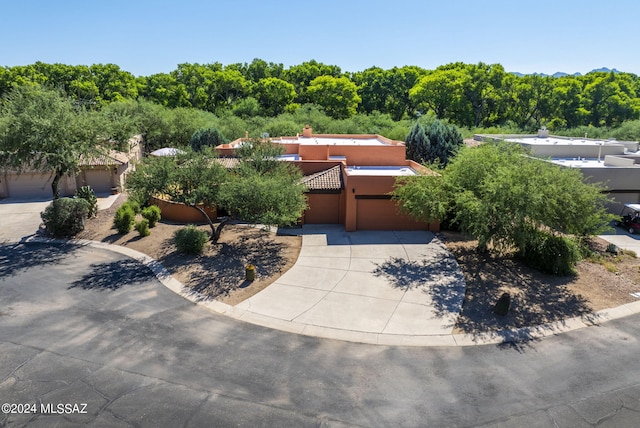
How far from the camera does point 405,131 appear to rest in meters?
43.0

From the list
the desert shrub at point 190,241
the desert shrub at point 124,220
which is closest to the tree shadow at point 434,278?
the desert shrub at point 190,241

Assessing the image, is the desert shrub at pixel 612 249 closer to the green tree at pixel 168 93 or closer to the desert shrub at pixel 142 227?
the desert shrub at pixel 142 227

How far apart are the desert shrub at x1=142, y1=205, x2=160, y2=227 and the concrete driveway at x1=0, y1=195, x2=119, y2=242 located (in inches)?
243

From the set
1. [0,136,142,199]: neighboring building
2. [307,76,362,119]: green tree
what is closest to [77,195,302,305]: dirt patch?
[0,136,142,199]: neighboring building

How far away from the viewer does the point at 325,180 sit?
2472 centimetres

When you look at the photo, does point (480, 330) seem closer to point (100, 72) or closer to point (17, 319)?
point (17, 319)

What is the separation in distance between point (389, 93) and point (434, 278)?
53.7 meters

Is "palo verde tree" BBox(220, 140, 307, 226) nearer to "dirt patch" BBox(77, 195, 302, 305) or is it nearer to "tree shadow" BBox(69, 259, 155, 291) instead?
"dirt patch" BBox(77, 195, 302, 305)

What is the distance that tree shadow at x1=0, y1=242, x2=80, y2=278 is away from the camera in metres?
17.9

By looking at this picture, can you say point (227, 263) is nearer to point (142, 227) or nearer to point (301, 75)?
point (142, 227)

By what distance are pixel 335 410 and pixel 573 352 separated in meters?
7.71

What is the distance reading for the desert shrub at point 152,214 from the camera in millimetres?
23000

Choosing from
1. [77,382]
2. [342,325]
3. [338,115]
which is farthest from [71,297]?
[338,115]

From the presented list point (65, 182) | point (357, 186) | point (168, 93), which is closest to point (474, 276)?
point (357, 186)
